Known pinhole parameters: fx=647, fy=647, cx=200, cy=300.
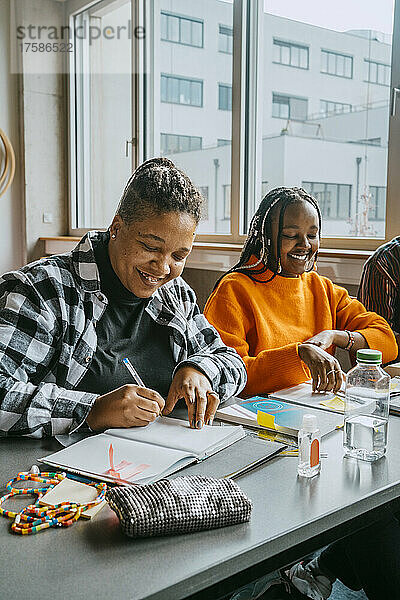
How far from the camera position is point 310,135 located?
298 centimetres

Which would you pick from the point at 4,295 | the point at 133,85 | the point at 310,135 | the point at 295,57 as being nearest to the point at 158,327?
the point at 4,295

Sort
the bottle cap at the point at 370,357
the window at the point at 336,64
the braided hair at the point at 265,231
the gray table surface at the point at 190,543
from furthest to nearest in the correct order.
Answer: the window at the point at 336,64 → the braided hair at the point at 265,231 → the bottle cap at the point at 370,357 → the gray table surface at the point at 190,543

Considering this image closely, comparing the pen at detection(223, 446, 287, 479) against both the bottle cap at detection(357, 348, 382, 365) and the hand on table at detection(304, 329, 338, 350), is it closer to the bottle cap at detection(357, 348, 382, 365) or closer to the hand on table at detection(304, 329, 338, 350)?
the bottle cap at detection(357, 348, 382, 365)

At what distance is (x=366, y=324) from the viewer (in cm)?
198

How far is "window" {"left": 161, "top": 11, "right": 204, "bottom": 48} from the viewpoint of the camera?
11.7ft

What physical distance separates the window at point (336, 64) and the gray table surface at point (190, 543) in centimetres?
222

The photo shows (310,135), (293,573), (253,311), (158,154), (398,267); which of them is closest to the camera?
(293,573)

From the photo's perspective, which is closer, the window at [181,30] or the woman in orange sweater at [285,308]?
the woman in orange sweater at [285,308]

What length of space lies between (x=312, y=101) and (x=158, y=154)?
4.06 feet

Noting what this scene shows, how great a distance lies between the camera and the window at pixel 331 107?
2.82 m

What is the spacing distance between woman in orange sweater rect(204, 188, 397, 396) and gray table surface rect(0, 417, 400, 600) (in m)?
0.78

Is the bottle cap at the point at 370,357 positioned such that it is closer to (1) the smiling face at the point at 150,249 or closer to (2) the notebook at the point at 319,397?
(2) the notebook at the point at 319,397

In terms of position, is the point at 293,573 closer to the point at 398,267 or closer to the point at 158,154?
the point at 398,267

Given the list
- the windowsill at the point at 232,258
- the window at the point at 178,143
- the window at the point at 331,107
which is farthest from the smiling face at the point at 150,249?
the window at the point at 178,143
